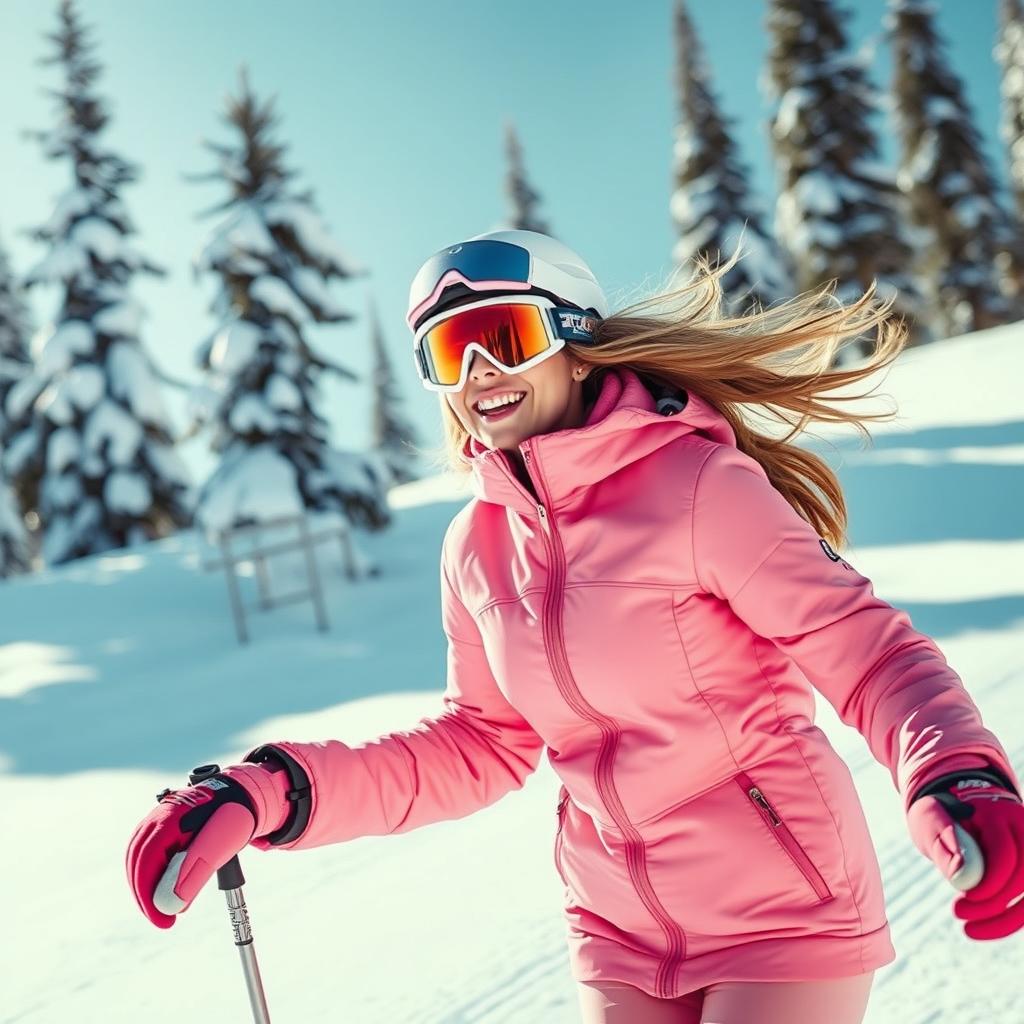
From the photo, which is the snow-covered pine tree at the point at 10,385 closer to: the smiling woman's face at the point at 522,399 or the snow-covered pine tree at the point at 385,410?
the snow-covered pine tree at the point at 385,410

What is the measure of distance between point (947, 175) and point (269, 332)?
23454mm

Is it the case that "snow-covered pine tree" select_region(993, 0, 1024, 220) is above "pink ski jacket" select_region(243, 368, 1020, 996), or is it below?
above

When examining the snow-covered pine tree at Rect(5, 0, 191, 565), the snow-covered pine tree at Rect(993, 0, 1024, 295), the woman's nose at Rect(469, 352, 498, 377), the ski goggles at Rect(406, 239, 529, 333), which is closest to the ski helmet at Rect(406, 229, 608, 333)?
the ski goggles at Rect(406, 239, 529, 333)

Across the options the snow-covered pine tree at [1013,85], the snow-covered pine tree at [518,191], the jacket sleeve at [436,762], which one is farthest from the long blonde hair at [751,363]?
the snow-covered pine tree at [1013,85]

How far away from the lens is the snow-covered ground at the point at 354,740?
3352 millimetres

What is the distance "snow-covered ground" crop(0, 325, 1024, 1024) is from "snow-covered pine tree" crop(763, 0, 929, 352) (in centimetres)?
1177

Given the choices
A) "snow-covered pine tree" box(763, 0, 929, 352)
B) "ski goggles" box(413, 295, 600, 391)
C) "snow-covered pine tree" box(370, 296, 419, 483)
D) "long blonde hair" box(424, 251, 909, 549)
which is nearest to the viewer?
"ski goggles" box(413, 295, 600, 391)

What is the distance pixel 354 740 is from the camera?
664cm

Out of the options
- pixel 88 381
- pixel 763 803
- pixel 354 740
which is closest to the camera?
pixel 763 803

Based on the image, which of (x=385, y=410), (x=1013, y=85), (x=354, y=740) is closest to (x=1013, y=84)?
(x=1013, y=85)

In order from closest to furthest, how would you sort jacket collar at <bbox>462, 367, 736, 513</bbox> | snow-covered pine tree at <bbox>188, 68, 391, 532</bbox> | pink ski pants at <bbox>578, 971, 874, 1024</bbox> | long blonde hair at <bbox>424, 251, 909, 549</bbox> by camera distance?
pink ski pants at <bbox>578, 971, 874, 1024</bbox> < jacket collar at <bbox>462, 367, 736, 513</bbox> < long blonde hair at <bbox>424, 251, 909, 549</bbox> < snow-covered pine tree at <bbox>188, 68, 391, 532</bbox>

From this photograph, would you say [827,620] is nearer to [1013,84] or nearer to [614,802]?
[614,802]

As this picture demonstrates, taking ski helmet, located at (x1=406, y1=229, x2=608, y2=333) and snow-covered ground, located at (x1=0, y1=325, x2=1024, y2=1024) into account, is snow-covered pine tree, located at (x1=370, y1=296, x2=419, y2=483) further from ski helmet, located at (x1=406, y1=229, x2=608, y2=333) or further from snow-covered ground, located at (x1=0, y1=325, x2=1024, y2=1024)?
ski helmet, located at (x1=406, y1=229, x2=608, y2=333)

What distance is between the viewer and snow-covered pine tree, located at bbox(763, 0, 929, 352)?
2597cm
